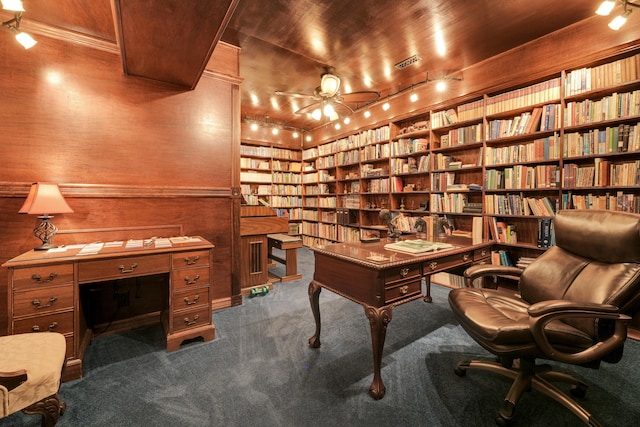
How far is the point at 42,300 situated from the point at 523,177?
4.20 metres

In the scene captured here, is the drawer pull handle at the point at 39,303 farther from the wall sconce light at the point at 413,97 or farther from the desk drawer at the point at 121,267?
the wall sconce light at the point at 413,97

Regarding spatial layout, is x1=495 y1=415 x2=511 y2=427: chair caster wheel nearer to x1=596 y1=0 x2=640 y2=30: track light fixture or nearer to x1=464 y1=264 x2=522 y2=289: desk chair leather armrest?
x1=464 y1=264 x2=522 y2=289: desk chair leather armrest

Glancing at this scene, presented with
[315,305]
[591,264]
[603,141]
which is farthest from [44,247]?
[603,141]

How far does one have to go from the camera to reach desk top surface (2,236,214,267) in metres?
1.62

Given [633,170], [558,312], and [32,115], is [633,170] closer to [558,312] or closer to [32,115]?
[558,312]

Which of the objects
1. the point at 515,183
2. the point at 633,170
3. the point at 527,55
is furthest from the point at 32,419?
the point at 527,55

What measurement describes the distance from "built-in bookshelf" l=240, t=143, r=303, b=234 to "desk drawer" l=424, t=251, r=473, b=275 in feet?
14.0

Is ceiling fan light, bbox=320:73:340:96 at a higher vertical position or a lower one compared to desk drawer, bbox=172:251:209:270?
higher

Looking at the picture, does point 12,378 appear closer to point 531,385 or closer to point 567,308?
point 567,308

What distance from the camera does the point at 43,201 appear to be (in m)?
1.79

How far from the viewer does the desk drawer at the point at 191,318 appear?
2.04 meters

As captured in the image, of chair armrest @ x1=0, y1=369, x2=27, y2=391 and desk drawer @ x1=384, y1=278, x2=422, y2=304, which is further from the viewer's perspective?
desk drawer @ x1=384, y1=278, x2=422, y2=304

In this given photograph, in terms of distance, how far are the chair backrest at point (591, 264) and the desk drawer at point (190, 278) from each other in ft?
7.55

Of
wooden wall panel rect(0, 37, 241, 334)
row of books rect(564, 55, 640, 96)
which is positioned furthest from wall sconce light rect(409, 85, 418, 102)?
wooden wall panel rect(0, 37, 241, 334)
